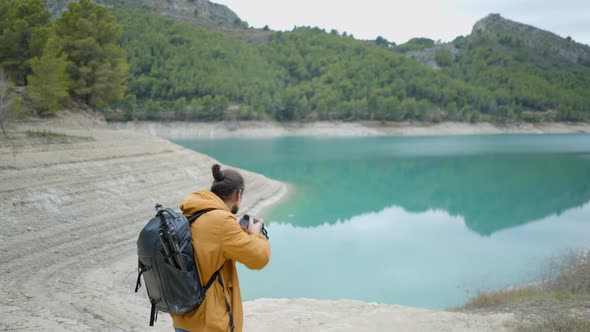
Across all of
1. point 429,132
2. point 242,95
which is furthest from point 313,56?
point 429,132

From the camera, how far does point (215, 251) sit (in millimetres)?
2379

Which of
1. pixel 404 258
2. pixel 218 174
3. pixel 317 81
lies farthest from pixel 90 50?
pixel 317 81

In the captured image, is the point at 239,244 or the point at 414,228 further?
the point at 414,228

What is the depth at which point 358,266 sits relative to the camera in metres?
→ 12.5

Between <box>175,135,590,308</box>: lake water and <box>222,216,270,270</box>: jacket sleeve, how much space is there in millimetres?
7845

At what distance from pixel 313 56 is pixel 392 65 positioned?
22.0 metres

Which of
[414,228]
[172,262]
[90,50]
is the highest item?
[90,50]

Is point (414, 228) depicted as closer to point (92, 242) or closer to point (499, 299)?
point (499, 299)

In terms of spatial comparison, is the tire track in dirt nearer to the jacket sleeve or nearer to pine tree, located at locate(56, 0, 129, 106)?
the jacket sleeve

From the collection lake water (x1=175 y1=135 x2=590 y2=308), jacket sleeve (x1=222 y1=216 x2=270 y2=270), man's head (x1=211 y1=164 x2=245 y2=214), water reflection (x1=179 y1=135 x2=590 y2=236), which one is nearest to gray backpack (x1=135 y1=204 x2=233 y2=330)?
jacket sleeve (x1=222 y1=216 x2=270 y2=270)

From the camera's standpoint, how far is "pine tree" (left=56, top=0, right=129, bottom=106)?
1969cm

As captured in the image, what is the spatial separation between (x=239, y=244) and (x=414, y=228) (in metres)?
16.3

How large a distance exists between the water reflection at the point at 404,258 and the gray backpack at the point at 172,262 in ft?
25.4

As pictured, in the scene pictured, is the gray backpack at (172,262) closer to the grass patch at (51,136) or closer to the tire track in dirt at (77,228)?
the tire track in dirt at (77,228)
